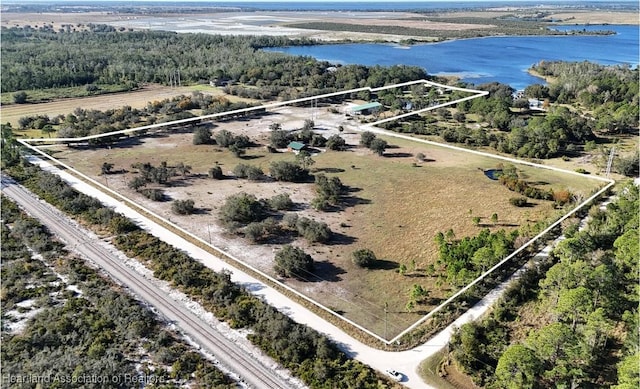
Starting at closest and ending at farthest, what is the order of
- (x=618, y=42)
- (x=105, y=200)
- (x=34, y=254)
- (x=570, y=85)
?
(x=34, y=254) < (x=105, y=200) < (x=570, y=85) < (x=618, y=42)

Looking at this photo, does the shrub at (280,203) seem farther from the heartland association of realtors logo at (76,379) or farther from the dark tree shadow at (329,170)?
the heartland association of realtors logo at (76,379)

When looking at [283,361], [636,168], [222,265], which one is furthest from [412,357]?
[636,168]

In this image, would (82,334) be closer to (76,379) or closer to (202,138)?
(76,379)

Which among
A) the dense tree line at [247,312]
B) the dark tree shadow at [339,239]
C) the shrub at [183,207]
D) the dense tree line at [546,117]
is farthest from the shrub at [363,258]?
the dense tree line at [546,117]

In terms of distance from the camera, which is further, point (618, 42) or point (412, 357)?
point (618, 42)

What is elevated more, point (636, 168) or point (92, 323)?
point (636, 168)

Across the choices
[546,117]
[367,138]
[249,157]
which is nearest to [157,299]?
[249,157]

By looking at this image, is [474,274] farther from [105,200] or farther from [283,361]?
[105,200]
